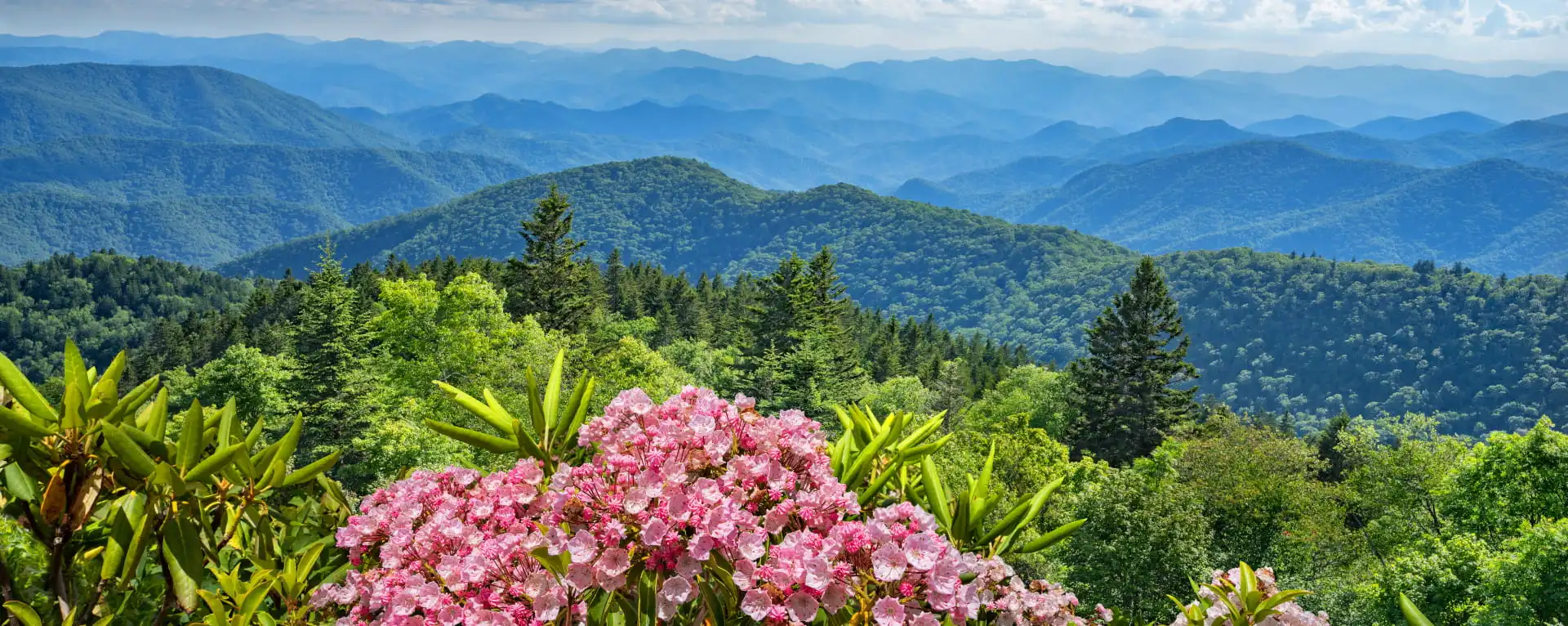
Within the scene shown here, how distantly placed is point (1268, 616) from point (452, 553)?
7.78ft

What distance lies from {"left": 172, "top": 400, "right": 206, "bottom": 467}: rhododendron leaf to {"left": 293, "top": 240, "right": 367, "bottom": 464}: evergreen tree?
28.4m

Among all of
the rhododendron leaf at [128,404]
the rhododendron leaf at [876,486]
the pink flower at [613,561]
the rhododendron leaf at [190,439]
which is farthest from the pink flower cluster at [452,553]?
the rhododendron leaf at [876,486]

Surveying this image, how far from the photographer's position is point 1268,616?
2.57 meters

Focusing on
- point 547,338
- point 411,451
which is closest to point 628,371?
point 547,338

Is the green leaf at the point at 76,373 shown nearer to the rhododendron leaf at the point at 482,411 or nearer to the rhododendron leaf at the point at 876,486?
the rhododendron leaf at the point at 482,411

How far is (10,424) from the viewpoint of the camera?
7.00 ft

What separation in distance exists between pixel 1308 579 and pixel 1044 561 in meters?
8.00

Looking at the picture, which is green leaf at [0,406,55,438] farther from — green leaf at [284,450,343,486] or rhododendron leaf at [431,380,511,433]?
rhododendron leaf at [431,380,511,433]

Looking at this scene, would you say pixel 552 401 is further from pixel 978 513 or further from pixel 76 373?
pixel 978 513

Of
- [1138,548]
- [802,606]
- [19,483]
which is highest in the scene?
[19,483]

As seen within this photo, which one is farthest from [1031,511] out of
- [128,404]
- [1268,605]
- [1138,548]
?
[1138,548]

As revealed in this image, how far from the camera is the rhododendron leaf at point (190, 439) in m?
2.24

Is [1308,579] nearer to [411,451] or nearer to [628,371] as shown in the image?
[628,371]

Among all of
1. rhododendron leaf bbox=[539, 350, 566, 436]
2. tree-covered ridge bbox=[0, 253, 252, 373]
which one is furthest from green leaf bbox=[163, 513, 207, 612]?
tree-covered ridge bbox=[0, 253, 252, 373]
